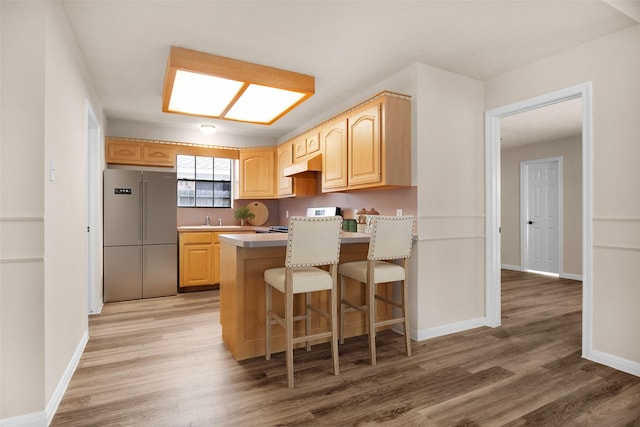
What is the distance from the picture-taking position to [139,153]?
201 inches

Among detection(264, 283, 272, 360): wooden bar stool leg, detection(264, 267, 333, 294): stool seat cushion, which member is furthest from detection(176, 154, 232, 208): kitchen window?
detection(264, 267, 333, 294): stool seat cushion

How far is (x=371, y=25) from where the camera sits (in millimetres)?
2549

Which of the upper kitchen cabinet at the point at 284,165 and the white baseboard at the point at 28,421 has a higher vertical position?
the upper kitchen cabinet at the point at 284,165

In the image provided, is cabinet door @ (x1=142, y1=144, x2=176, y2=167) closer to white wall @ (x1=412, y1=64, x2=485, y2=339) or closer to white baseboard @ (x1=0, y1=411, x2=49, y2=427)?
white wall @ (x1=412, y1=64, x2=485, y2=339)

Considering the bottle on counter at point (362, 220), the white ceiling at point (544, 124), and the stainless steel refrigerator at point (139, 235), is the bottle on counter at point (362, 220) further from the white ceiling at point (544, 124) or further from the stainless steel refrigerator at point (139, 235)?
the stainless steel refrigerator at point (139, 235)

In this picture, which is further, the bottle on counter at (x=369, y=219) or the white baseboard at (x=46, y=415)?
the bottle on counter at (x=369, y=219)

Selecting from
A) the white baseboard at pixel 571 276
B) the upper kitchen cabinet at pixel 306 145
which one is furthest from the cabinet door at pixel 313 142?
the white baseboard at pixel 571 276

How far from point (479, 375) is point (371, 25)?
2609mm

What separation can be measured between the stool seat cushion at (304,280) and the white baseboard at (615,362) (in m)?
2.11

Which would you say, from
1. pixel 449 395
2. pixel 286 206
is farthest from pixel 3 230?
pixel 286 206

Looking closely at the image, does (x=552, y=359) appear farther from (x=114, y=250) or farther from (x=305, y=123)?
(x=114, y=250)

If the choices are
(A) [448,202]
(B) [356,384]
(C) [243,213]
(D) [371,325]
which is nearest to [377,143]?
(A) [448,202]

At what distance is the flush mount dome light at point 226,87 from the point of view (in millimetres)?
2855

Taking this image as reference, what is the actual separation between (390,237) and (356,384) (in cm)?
107
